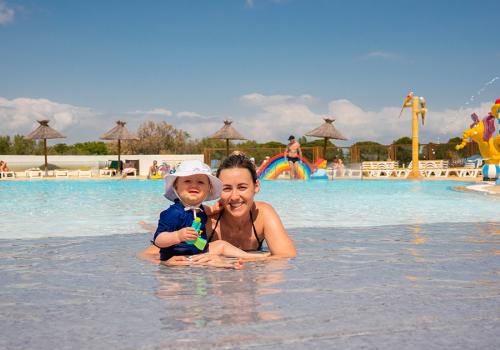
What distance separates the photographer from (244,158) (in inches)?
146

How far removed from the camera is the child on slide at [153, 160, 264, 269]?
130 inches

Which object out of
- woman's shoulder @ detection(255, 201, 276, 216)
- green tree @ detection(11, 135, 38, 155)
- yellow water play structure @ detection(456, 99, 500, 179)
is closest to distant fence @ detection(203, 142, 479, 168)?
yellow water play structure @ detection(456, 99, 500, 179)

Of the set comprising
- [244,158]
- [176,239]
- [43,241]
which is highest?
[244,158]

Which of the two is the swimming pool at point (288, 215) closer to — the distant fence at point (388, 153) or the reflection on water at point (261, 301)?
the reflection on water at point (261, 301)

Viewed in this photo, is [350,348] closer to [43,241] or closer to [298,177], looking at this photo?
[43,241]

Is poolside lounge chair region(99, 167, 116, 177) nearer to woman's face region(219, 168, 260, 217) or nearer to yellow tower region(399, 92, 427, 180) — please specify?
yellow tower region(399, 92, 427, 180)

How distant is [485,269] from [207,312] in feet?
6.84

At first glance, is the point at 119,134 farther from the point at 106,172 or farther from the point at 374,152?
the point at 374,152

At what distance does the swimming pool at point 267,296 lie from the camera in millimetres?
2041

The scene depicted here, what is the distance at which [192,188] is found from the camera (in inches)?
133

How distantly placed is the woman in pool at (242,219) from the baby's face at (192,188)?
0.22m

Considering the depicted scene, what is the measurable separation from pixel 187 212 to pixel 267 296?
866mm

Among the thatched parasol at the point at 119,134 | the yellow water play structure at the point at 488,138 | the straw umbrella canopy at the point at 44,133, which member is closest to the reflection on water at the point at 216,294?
the yellow water play structure at the point at 488,138

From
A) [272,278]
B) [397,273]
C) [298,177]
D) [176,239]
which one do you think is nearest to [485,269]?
[397,273]
